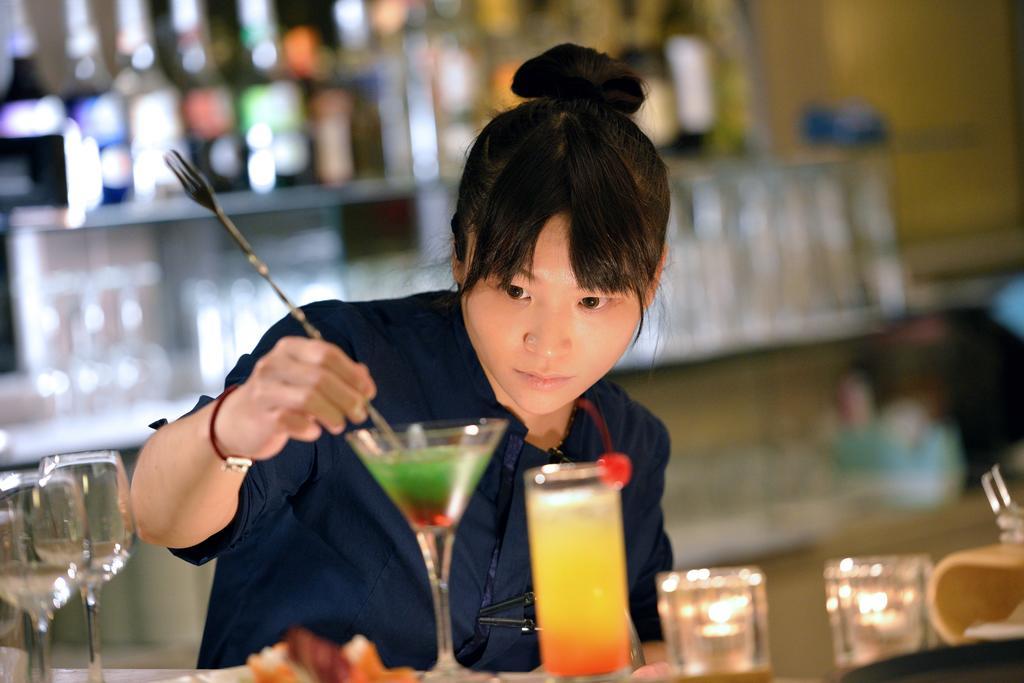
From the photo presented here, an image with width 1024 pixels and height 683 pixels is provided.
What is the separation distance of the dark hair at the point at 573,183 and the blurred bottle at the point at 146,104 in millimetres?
1294

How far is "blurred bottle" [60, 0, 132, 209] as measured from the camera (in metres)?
2.81

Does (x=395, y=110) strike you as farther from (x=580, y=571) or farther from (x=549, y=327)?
(x=580, y=571)

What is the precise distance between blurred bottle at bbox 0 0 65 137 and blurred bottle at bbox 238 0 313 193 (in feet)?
1.25

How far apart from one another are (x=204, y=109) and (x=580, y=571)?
2.06m

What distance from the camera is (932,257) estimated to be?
4.08 m

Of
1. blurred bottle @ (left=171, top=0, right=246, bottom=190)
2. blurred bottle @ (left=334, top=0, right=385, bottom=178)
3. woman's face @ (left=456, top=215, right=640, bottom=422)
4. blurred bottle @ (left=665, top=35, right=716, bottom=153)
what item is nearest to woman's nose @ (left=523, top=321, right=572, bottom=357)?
woman's face @ (left=456, top=215, right=640, bottom=422)

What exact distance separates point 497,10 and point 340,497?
183cm

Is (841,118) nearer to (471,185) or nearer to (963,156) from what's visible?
(963,156)

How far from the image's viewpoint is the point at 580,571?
110 cm

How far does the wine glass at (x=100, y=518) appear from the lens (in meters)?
1.28

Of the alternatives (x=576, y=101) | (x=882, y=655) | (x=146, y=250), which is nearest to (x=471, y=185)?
(x=576, y=101)

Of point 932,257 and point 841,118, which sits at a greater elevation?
point 841,118

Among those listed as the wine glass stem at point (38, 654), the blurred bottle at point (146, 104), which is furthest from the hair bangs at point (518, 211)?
the blurred bottle at point (146, 104)

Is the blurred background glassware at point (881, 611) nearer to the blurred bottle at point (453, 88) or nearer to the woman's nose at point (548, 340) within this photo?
the woman's nose at point (548, 340)
